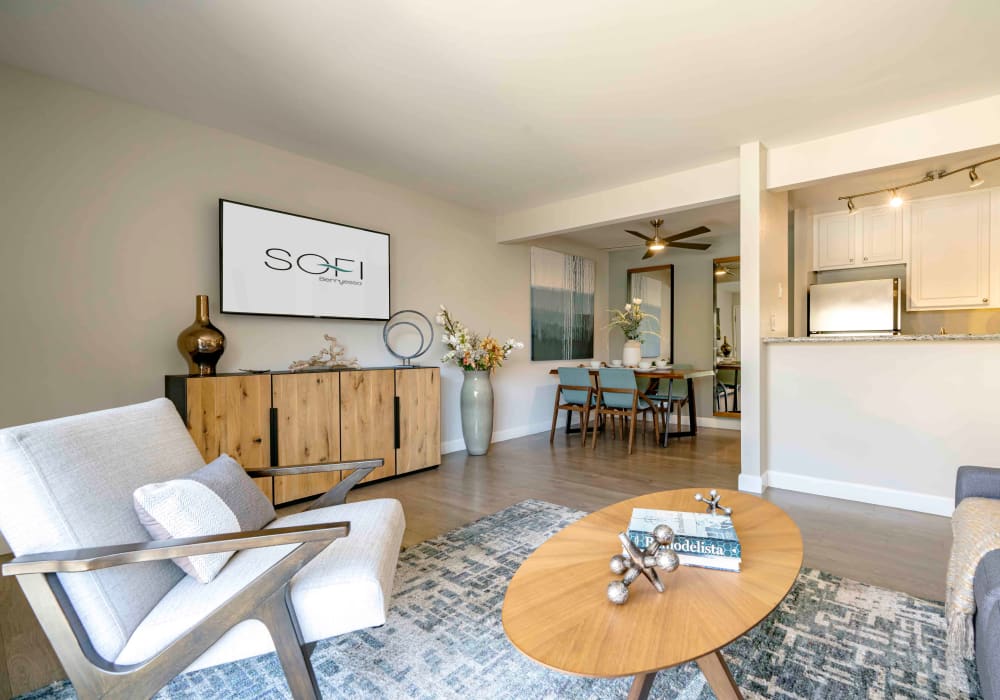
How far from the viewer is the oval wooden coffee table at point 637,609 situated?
955 mm

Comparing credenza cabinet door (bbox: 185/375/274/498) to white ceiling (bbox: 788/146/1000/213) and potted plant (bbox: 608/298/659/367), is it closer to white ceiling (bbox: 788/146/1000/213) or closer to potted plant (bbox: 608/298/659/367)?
potted plant (bbox: 608/298/659/367)

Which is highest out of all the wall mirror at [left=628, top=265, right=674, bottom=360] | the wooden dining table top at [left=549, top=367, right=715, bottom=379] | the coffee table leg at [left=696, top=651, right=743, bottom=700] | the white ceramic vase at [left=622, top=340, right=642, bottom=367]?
the wall mirror at [left=628, top=265, right=674, bottom=360]

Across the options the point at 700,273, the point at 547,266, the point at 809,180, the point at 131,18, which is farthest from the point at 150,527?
the point at 700,273

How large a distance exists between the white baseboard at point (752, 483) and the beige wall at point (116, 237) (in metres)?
3.20

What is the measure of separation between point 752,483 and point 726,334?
3.41 meters

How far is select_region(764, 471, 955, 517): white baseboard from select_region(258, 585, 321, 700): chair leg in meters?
3.30

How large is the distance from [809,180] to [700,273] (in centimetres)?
329

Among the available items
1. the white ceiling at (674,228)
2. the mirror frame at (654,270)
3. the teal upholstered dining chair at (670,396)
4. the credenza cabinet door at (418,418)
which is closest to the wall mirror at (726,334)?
the white ceiling at (674,228)

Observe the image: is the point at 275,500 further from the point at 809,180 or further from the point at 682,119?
the point at 809,180

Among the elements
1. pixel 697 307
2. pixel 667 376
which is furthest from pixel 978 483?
pixel 697 307

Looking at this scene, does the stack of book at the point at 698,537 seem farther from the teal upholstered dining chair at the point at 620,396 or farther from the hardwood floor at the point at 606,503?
the teal upholstered dining chair at the point at 620,396

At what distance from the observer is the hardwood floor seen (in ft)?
6.39

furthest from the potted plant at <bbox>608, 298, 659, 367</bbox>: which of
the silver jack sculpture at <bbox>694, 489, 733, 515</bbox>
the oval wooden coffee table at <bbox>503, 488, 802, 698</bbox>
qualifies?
the oval wooden coffee table at <bbox>503, 488, 802, 698</bbox>

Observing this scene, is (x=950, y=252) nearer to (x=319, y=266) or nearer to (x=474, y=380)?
(x=474, y=380)
